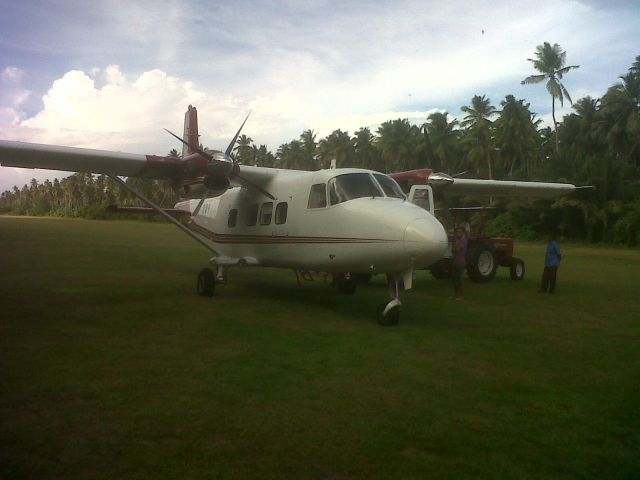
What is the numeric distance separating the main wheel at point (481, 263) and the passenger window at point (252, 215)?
6.78m

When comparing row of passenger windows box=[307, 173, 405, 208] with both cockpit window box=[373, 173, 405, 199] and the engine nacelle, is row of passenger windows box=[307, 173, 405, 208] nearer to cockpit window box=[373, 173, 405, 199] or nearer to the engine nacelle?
cockpit window box=[373, 173, 405, 199]

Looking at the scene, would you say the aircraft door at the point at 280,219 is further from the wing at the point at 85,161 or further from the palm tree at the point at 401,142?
the palm tree at the point at 401,142

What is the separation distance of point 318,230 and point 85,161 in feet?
18.7

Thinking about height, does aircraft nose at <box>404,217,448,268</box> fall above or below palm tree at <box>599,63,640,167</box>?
below

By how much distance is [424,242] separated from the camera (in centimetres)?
786

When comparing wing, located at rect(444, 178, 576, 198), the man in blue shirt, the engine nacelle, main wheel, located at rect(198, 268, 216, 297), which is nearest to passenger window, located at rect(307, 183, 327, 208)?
the engine nacelle

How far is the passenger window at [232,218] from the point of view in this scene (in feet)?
44.0

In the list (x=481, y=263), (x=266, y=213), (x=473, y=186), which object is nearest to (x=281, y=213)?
(x=266, y=213)

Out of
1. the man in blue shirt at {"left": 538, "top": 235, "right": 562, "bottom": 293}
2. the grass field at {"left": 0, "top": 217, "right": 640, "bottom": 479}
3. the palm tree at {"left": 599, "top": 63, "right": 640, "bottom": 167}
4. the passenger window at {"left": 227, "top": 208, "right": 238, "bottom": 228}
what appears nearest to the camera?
the grass field at {"left": 0, "top": 217, "right": 640, "bottom": 479}

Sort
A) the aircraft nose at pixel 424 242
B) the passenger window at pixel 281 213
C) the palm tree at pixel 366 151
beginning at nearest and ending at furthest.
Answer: the aircraft nose at pixel 424 242, the passenger window at pixel 281 213, the palm tree at pixel 366 151

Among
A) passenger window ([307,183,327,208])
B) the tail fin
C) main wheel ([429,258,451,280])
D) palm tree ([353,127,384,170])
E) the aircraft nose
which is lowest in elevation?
main wheel ([429,258,451,280])

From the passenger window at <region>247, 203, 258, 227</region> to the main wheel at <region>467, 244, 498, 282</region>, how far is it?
6.78 m

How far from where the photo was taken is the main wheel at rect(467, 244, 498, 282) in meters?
15.7

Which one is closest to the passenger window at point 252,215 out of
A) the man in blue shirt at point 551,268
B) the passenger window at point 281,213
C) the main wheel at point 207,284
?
the passenger window at point 281,213
